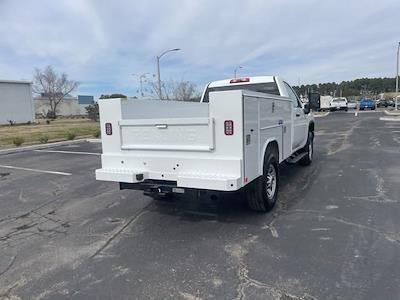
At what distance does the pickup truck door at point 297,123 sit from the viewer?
24.0ft

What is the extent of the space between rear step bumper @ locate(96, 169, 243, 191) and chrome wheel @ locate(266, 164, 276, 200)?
1.29m

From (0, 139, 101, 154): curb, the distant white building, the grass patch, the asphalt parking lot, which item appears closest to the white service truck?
the asphalt parking lot

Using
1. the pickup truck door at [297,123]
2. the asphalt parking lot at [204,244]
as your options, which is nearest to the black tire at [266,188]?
the asphalt parking lot at [204,244]

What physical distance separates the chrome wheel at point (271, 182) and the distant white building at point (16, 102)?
1910 inches

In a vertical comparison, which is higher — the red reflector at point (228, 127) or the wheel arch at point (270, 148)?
the red reflector at point (228, 127)

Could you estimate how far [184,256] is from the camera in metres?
4.09

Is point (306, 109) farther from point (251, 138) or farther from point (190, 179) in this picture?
point (190, 179)

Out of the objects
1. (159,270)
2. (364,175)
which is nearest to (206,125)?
(159,270)

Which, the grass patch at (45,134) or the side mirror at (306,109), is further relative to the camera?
the grass patch at (45,134)

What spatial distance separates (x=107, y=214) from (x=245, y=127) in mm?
2956

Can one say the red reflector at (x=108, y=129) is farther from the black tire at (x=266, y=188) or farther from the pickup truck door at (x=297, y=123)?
the pickup truck door at (x=297, y=123)

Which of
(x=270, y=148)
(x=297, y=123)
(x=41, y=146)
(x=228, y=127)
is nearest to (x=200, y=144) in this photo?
(x=228, y=127)

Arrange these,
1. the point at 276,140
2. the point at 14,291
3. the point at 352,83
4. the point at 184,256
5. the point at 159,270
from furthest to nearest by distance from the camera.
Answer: the point at 352,83 < the point at 276,140 < the point at 184,256 < the point at 159,270 < the point at 14,291

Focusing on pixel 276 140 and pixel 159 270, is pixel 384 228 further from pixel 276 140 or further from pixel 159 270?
Answer: pixel 159 270
